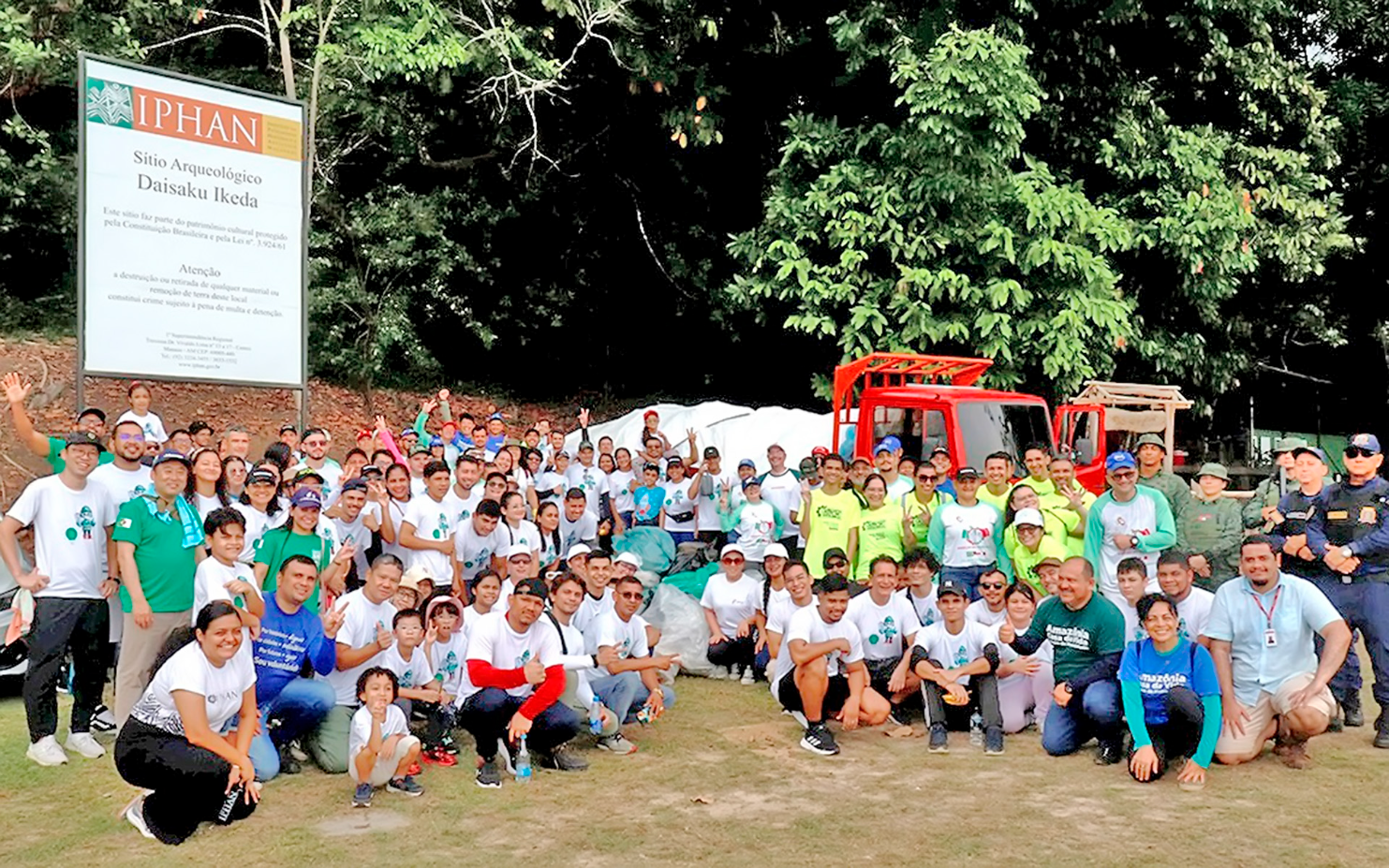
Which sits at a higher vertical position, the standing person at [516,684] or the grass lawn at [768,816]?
the standing person at [516,684]

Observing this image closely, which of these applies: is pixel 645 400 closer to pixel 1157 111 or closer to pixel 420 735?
pixel 1157 111

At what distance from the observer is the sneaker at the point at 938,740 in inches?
283

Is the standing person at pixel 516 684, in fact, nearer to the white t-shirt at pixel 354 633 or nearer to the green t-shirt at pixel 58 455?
the white t-shirt at pixel 354 633

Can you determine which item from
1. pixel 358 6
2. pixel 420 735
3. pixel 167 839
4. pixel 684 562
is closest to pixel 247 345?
pixel 684 562

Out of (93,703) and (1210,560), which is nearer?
(93,703)

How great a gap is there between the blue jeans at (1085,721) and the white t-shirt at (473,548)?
3.75 m

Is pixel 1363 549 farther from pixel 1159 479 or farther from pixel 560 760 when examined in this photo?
pixel 560 760

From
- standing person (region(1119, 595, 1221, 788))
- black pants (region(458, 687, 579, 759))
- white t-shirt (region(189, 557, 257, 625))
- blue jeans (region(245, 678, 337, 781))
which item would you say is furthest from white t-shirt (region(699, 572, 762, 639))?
white t-shirt (region(189, 557, 257, 625))

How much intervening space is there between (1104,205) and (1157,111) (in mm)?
1560

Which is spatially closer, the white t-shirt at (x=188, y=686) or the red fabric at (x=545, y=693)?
the white t-shirt at (x=188, y=686)

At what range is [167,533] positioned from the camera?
6668 millimetres

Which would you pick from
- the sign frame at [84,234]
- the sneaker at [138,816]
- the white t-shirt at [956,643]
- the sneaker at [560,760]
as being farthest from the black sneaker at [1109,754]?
the sign frame at [84,234]

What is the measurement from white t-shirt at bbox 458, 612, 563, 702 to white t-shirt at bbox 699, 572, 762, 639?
2736 millimetres

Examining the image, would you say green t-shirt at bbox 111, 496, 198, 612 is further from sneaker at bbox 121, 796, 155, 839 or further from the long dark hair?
sneaker at bbox 121, 796, 155, 839
